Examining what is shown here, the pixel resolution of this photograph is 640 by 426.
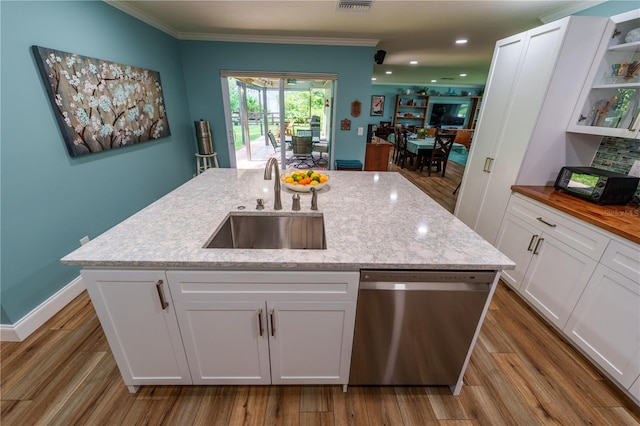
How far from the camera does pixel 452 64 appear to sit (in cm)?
591

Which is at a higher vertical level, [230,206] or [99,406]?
[230,206]

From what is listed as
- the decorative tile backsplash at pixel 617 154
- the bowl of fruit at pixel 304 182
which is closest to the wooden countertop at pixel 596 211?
the decorative tile backsplash at pixel 617 154

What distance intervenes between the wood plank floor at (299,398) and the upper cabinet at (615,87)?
5.52 ft

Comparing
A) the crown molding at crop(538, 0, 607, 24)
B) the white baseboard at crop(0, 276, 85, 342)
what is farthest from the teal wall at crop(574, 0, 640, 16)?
the white baseboard at crop(0, 276, 85, 342)

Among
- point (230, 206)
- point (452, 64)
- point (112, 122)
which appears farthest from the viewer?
point (452, 64)

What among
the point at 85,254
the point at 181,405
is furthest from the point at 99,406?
the point at 85,254

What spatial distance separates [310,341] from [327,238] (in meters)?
0.53

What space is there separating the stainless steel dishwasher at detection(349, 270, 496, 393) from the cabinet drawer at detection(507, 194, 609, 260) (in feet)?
3.47

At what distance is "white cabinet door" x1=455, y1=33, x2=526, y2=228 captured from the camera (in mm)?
2287

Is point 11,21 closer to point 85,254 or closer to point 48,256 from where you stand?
point 48,256

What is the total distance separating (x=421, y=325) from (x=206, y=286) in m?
1.02

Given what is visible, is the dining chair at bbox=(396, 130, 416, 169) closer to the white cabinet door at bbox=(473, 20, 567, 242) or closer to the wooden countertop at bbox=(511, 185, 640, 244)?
the white cabinet door at bbox=(473, 20, 567, 242)

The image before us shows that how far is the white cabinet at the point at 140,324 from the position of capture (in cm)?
105

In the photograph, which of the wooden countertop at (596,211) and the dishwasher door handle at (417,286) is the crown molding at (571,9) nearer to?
the wooden countertop at (596,211)
